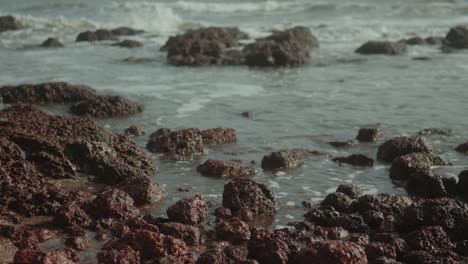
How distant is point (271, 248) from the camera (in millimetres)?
5410

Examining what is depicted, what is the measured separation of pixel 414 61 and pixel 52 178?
13154 millimetres

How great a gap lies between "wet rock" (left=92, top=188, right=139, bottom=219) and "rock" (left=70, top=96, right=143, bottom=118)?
15.9 feet

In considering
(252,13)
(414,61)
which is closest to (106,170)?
(414,61)

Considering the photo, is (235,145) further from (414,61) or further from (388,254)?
(414,61)

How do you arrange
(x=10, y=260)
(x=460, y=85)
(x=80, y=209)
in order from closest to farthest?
(x=10, y=260), (x=80, y=209), (x=460, y=85)

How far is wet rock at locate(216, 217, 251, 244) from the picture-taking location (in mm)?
5871

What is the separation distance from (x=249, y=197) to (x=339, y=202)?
912 millimetres

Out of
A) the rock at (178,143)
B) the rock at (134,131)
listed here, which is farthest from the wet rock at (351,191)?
the rock at (134,131)

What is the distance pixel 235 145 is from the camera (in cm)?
945

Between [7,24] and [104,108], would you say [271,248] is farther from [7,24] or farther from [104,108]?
[7,24]

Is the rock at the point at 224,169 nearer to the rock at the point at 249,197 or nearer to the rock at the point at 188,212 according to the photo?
the rock at the point at 249,197

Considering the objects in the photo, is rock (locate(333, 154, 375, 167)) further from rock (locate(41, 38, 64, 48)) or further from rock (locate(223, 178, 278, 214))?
rock (locate(41, 38, 64, 48))

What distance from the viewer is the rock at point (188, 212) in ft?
20.2

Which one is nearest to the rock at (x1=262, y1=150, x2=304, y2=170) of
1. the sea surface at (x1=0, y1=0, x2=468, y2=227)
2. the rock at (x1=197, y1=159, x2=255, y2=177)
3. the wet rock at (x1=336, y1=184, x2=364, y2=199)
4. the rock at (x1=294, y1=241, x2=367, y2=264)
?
the sea surface at (x1=0, y1=0, x2=468, y2=227)
